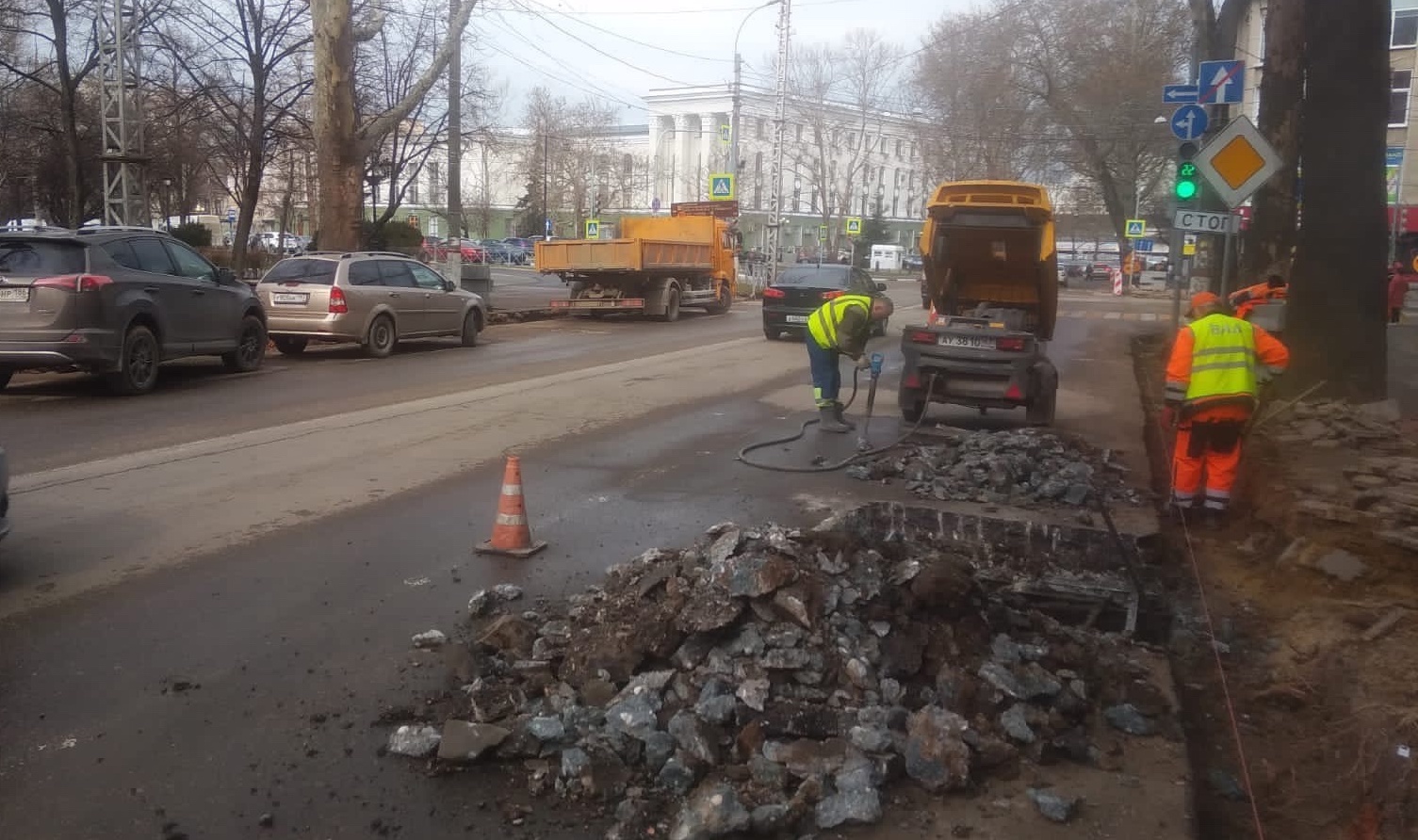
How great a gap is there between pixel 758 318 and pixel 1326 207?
1844 centimetres

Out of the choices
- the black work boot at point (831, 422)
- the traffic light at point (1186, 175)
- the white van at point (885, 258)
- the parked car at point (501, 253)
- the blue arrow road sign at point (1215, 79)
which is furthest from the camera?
the white van at point (885, 258)

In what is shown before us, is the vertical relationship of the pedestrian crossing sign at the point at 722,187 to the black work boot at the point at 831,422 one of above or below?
above

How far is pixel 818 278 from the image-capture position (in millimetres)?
21703

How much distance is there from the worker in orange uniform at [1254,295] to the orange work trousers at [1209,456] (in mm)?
900

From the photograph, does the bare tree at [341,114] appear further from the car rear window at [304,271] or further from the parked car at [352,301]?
the car rear window at [304,271]

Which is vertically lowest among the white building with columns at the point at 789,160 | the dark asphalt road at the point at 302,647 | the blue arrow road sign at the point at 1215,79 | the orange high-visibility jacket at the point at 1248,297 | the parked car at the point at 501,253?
the dark asphalt road at the point at 302,647

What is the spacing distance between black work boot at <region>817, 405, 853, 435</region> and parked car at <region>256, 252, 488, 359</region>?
28.1ft

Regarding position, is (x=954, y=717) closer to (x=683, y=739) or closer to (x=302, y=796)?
(x=683, y=739)

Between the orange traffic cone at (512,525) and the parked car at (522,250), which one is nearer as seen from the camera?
the orange traffic cone at (512,525)

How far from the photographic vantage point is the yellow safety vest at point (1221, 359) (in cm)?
752

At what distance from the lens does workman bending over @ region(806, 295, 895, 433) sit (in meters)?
10.8

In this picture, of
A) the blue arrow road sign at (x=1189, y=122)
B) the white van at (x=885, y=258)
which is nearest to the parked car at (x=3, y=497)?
the blue arrow road sign at (x=1189, y=122)

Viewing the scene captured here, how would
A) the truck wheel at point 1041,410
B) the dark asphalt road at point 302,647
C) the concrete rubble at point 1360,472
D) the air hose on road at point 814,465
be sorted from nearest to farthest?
1. the dark asphalt road at point 302,647
2. the concrete rubble at point 1360,472
3. the air hose on road at point 814,465
4. the truck wheel at point 1041,410

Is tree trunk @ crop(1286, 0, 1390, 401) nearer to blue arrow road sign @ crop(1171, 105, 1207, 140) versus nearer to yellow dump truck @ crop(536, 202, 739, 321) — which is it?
blue arrow road sign @ crop(1171, 105, 1207, 140)
